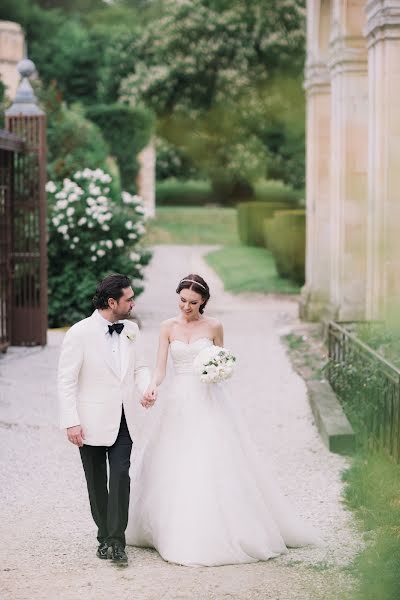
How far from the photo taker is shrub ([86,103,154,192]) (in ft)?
107

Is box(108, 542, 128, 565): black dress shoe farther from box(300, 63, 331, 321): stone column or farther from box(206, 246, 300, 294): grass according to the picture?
box(206, 246, 300, 294): grass

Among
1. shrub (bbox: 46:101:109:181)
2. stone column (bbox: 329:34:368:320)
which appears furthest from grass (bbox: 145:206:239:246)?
stone column (bbox: 329:34:368:320)

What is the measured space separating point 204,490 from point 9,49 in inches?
1010

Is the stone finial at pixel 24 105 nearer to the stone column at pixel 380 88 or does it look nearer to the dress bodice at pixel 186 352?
the stone column at pixel 380 88

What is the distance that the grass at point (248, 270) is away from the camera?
19422mm

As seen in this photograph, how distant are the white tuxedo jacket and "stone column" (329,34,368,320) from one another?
7540 millimetres

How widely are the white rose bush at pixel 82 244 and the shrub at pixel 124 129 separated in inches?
705

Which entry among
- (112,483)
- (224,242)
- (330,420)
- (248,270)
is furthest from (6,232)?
(224,242)

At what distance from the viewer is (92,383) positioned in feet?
15.1

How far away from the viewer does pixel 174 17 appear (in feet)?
103

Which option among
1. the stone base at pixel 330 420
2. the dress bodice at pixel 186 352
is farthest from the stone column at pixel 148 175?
the dress bodice at pixel 186 352

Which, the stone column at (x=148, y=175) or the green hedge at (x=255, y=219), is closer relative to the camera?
the green hedge at (x=255, y=219)

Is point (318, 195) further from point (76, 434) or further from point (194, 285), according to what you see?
point (76, 434)

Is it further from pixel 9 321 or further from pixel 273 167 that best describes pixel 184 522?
pixel 273 167
